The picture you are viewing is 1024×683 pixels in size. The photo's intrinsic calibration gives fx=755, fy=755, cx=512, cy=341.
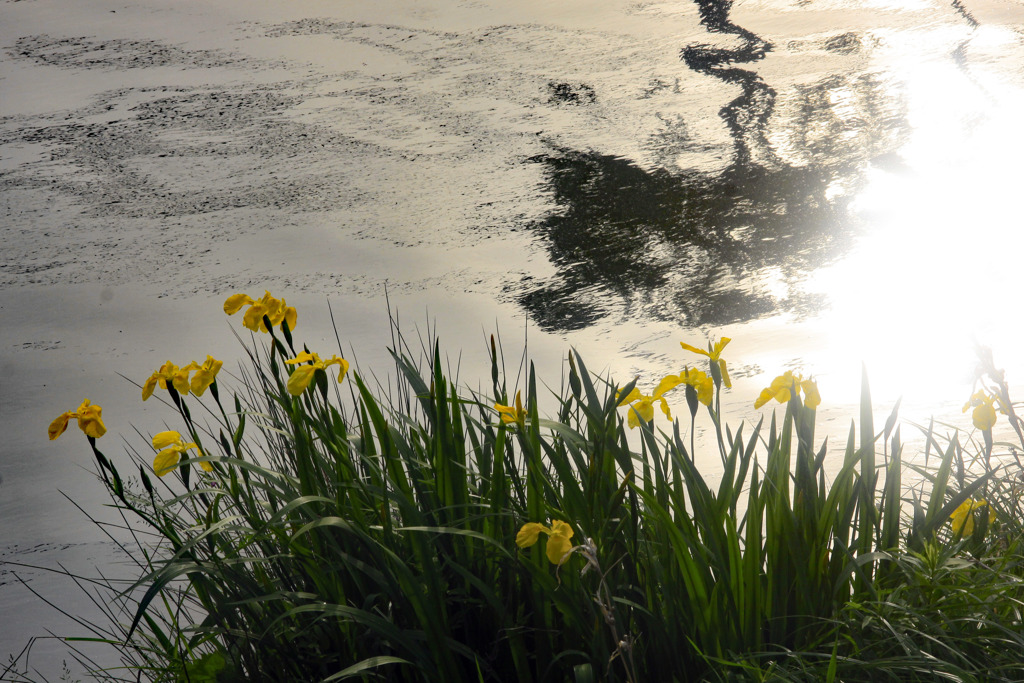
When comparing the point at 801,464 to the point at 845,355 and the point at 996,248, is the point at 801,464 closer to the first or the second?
the point at 845,355

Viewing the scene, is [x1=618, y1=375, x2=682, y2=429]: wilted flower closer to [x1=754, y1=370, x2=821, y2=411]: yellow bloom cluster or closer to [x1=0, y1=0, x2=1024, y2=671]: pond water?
[x1=754, y1=370, x2=821, y2=411]: yellow bloom cluster

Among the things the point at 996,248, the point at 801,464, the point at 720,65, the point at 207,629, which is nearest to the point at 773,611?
the point at 801,464

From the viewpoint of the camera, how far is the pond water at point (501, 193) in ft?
8.75

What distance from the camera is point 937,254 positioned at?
3.03 metres

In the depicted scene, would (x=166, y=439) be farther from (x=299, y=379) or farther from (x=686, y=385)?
(x=686, y=385)

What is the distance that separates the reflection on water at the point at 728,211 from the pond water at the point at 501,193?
0.02m

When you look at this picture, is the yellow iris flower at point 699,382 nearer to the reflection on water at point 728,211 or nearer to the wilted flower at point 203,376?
the wilted flower at point 203,376

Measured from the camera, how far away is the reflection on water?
297cm

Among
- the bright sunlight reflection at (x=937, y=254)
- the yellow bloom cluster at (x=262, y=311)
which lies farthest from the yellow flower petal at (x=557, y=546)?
the bright sunlight reflection at (x=937, y=254)

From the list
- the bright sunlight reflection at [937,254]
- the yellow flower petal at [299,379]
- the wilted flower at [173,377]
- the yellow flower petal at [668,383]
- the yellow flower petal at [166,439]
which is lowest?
the bright sunlight reflection at [937,254]

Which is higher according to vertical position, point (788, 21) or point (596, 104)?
point (788, 21)

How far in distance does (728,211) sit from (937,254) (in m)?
0.87

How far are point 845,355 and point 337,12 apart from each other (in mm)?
3821

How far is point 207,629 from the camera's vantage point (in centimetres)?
102
